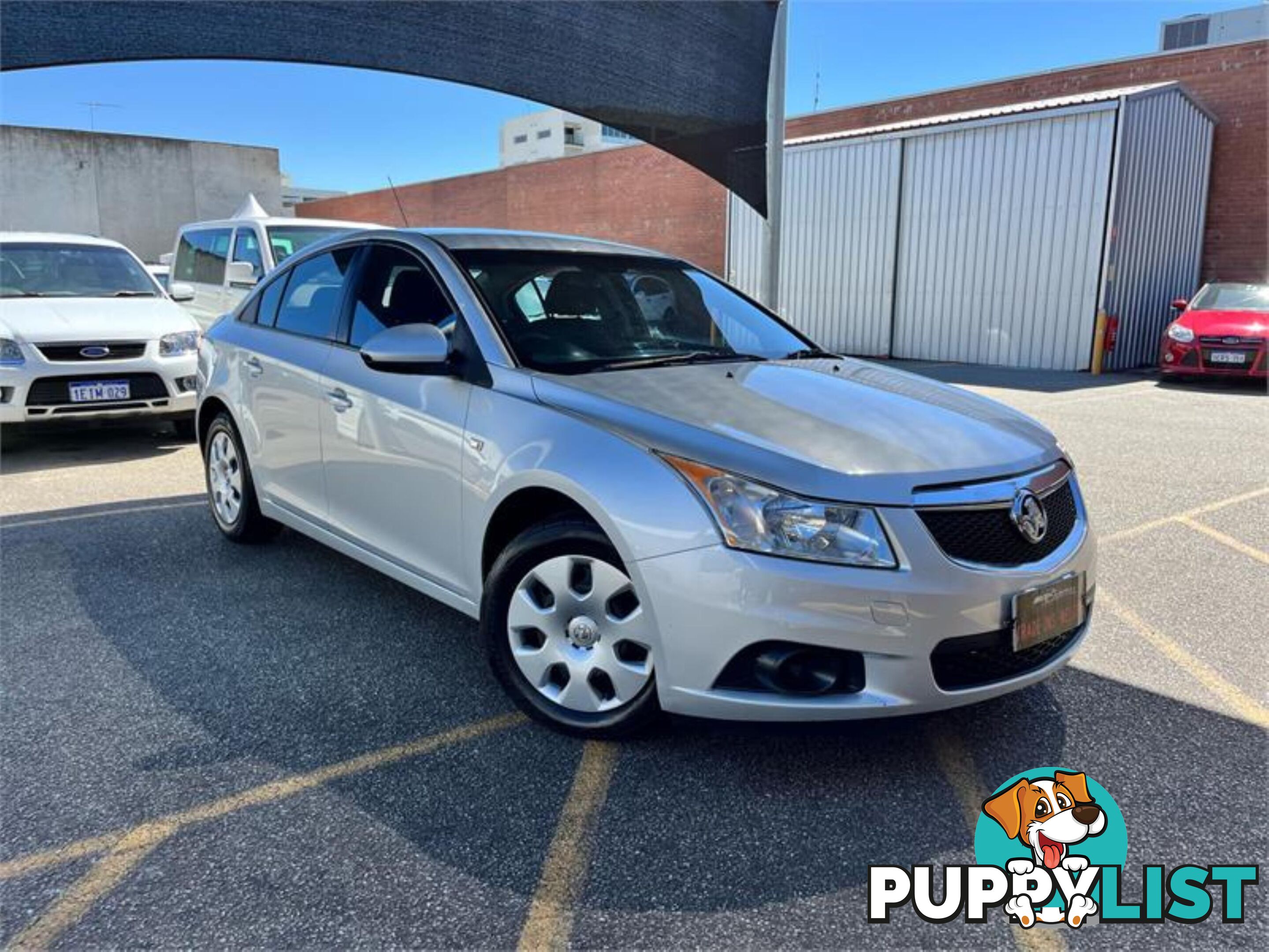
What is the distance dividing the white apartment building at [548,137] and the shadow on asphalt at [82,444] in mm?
65844

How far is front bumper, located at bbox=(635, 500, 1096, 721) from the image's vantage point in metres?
2.39

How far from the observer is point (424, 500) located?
334 centimetres

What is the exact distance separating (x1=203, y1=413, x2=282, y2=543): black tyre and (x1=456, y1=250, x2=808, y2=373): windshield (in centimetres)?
192

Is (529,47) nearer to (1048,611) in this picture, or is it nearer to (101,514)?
(101,514)

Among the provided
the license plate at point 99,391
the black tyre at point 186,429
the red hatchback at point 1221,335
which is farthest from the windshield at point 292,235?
the red hatchback at point 1221,335

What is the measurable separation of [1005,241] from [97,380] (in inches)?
512

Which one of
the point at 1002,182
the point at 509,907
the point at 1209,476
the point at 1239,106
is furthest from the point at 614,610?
the point at 1239,106

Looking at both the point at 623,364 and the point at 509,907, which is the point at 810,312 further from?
the point at 509,907

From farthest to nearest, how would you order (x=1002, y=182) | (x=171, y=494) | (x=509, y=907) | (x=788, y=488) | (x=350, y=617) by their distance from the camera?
(x=1002, y=182), (x=171, y=494), (x=350, y=617), (x=788, y=488), (x=509, y=907)

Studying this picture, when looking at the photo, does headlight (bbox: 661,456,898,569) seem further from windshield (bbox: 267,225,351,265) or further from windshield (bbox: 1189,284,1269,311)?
windshield (bbox: 1189,284,1269,311)

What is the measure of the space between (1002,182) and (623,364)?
43.9ft

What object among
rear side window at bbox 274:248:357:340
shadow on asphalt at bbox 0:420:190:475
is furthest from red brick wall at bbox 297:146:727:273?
rear side window at bbox 274:248:357:340

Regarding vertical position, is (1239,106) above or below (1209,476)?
above

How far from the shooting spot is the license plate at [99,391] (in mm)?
6848
